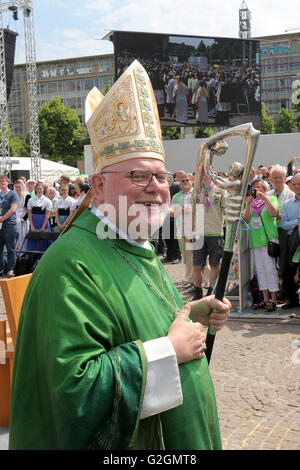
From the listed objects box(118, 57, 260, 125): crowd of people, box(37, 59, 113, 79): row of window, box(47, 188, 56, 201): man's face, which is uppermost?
box(37, 59, 113, 79): row of window

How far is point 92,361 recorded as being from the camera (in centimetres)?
155

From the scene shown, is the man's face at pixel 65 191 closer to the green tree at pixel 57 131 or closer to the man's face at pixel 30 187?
the man's face at pixel 30 187

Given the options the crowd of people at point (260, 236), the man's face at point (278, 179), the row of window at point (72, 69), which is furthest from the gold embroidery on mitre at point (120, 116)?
the row of window at point (72, 69)

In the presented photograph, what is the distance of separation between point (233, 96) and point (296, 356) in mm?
24416

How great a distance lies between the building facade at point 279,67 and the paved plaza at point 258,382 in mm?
101876

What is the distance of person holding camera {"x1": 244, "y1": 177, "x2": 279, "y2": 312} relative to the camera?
7082 mm

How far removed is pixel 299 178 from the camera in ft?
22.1

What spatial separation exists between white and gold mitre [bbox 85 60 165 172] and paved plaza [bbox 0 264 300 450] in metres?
2.37

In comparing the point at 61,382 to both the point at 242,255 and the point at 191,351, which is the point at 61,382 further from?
the point at 242,255

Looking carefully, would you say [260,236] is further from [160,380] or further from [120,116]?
[160,380]

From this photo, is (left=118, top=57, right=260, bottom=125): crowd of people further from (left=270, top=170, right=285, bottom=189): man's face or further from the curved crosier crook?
the curved crosier crook

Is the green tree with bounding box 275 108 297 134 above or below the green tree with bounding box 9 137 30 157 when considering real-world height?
above

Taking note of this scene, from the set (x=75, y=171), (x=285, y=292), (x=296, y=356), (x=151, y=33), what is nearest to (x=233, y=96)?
(x=151, y=33)

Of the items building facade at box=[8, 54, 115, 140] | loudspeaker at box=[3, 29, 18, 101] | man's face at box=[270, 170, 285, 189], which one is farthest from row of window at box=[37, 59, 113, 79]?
man's face at box=[270, 170, 285, 189]
